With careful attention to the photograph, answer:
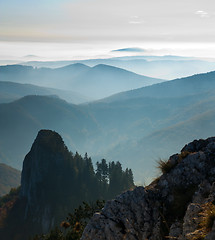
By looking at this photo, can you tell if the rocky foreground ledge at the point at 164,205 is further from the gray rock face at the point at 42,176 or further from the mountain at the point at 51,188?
the gray rock face at the point at 42,176

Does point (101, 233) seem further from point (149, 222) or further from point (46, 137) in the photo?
point (46, 137)

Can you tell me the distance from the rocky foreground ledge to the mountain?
318ft

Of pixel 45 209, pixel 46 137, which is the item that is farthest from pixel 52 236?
pixel 46 137

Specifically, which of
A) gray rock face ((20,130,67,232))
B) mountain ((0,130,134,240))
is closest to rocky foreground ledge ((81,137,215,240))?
mountain ((0,130,134,240))

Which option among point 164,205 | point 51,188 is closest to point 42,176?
point 51,188

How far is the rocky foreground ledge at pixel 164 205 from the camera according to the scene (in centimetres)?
1337

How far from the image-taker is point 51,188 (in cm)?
12181

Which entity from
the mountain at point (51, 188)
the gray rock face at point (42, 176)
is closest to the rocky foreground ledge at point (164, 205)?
the mountain at point (51, 188)

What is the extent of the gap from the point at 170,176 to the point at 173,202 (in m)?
1.92

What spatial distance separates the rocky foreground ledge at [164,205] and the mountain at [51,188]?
96813 millimetres

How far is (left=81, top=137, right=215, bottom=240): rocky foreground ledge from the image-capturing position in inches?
526

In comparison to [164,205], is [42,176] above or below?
below

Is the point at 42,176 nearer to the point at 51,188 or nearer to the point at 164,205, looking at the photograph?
the point at 51,188

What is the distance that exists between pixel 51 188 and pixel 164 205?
112930mm
